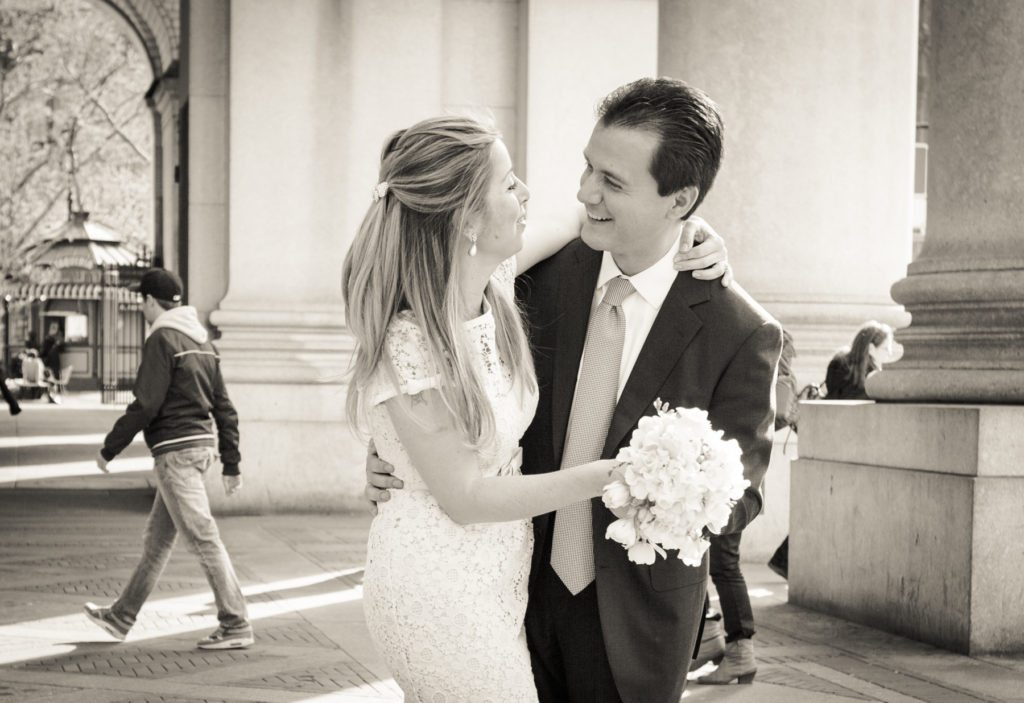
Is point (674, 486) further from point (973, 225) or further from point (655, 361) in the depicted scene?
point (973, 225)

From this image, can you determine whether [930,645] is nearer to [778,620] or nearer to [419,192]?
[778,620]

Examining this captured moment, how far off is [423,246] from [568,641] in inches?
36.6

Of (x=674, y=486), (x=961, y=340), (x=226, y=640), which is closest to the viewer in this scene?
(x=674, y=486)

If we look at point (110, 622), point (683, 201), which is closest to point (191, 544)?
point (110, 622)

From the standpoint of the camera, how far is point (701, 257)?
9.98 ft

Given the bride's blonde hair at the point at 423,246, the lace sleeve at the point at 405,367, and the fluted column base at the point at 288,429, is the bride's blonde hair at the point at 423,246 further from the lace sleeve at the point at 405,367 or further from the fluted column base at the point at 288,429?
the fluted column base at the point at 288,429

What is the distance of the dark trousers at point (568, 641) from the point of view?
3.03m

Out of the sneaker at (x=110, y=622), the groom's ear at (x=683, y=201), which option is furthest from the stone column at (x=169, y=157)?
the groom's ear at (x=683, y=201)

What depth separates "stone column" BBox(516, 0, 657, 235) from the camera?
41.6ft

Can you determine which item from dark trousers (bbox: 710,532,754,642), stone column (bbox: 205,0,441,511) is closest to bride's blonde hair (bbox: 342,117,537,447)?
dark trousers (bbox: 710,532,754,642)

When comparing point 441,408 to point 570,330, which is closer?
point 441,408

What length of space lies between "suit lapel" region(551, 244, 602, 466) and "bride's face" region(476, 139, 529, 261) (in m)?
0.29

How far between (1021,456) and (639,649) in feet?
15.5

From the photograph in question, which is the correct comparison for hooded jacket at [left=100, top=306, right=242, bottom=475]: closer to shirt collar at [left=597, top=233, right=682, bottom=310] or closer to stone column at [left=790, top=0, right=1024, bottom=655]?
stone column at [left=790, top=0, right=1024, bottom=655]
